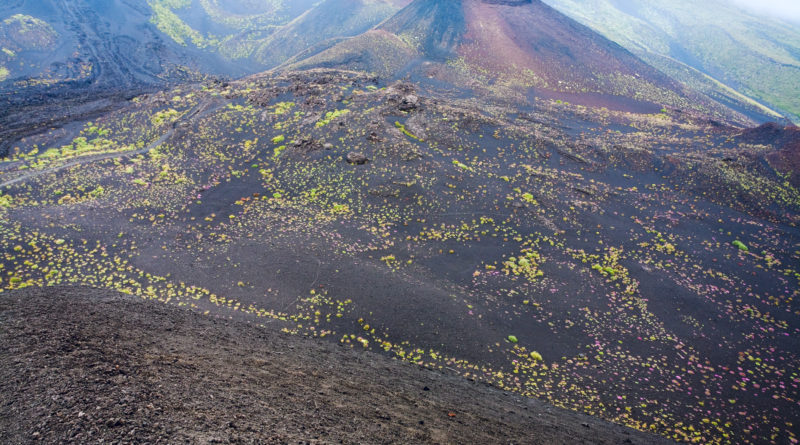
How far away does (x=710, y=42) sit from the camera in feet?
403

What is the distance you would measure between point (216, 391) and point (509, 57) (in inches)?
2659

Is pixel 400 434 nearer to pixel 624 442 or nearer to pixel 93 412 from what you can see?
pixel 93 412

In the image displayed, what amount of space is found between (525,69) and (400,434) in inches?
2515

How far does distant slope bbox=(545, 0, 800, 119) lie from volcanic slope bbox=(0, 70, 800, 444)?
7045cm

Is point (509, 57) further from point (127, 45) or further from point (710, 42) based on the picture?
point (710, 42)

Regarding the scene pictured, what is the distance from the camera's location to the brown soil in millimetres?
7773

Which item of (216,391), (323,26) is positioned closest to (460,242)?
(216,391)

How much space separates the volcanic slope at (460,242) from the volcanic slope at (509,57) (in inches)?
872

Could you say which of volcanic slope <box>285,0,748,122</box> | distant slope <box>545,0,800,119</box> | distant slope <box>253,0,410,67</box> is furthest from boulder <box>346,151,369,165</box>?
distant slope <box>545,0,800,119</box>

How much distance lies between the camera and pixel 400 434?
8.82 meters

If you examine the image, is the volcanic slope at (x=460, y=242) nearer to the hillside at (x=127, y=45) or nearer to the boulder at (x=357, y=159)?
the boulder at (x=357, y=159)

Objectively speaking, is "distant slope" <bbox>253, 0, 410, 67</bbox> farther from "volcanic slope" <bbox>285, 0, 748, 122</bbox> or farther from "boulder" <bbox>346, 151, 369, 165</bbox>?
"boulder" <bbox>346, 151, 369, 165</bbox>

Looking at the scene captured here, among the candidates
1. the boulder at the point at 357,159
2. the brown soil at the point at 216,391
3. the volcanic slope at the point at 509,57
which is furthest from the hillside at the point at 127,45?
the brown soil at the point at 216,391

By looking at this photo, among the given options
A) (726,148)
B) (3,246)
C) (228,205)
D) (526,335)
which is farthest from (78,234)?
(726,148)
